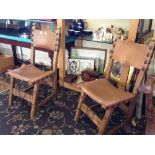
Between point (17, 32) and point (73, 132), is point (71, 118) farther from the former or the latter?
point (17, 32)

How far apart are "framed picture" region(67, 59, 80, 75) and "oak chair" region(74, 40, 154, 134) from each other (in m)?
0.66

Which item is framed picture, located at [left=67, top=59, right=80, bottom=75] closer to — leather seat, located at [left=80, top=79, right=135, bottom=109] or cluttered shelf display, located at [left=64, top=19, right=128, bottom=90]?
cluttered shelf display, located at [left=64, top=19, right=128, bottom=90]

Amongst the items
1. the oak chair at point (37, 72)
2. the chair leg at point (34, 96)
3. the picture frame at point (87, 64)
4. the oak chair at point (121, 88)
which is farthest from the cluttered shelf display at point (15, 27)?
the oak chair at point (121, 88)

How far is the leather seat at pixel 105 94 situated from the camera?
1.47 metres

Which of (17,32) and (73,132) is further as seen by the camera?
(17,32)

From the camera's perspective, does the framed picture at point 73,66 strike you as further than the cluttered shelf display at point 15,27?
No

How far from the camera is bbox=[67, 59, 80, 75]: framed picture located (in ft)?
8.02

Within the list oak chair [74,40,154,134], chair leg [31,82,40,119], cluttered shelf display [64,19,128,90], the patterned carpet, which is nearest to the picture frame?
cluttered shelf display [64,19,128,90]

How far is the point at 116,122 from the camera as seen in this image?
189cm

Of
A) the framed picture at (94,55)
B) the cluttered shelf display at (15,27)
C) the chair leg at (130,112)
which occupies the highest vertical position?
the cluttered shelf display at (15,27)

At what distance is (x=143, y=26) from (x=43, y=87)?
1393 mm

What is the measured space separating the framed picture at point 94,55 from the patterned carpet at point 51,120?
48cm

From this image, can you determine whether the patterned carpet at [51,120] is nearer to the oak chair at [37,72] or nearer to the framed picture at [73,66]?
the oak chair at [37,72]

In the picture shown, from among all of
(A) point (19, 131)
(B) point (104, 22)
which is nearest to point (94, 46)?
(B) point (104, 22)
